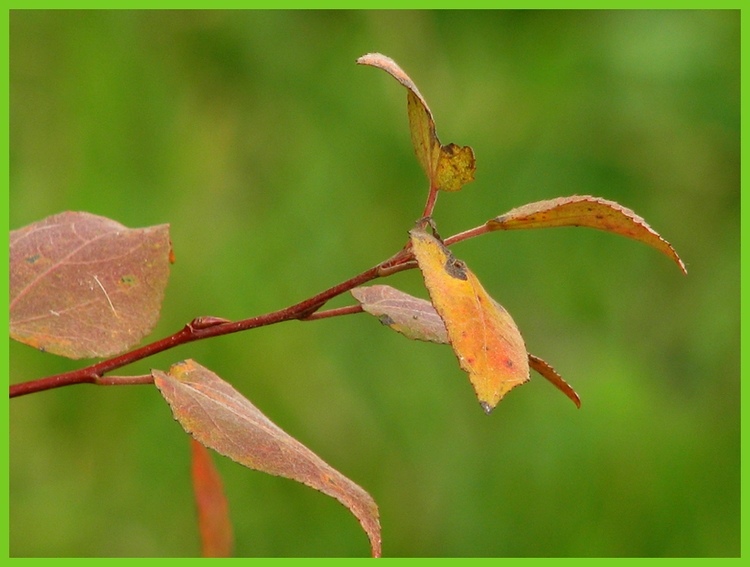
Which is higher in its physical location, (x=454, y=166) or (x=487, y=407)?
(x=454, y=166)

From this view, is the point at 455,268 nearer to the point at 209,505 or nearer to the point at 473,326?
the point at 473,326

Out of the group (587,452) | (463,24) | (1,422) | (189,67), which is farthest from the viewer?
(463,24)

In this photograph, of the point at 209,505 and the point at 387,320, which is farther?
the point at 209,505

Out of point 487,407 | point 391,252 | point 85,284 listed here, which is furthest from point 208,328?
point 391,252

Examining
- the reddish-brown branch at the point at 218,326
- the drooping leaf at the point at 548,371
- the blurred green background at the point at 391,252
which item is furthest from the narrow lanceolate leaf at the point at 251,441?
the blurred green background at the point at 391,252

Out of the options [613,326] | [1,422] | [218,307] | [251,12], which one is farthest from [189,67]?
[1,422]

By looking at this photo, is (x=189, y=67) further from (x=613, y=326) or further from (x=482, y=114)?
(x=613, y=326)

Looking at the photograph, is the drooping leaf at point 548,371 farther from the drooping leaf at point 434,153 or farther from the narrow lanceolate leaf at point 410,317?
the drooping leaf at point 434,153
